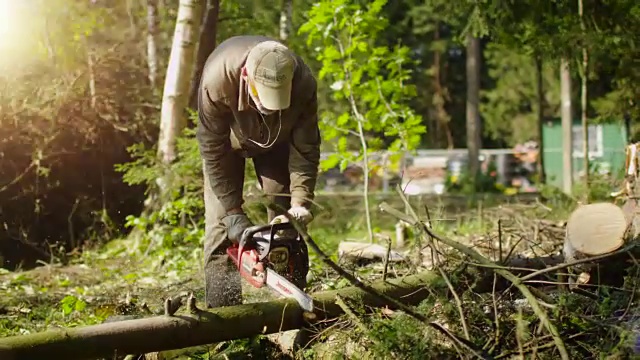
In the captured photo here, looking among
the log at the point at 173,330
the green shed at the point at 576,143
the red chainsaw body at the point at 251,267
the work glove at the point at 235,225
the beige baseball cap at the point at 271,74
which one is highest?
the beige baseball cap at the point at 271,74

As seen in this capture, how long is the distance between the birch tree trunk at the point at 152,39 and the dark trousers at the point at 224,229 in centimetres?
532

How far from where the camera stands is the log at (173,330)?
3.28 meters

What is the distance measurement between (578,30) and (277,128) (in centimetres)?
568

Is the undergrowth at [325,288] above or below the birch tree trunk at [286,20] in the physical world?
below

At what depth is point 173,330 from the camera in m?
3.55

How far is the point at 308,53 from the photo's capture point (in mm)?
11570

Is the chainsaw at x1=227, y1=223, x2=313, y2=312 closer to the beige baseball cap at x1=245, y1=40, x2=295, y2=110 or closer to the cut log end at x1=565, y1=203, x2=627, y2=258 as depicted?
the beige baseball cap at x1=245, y1=40, x2=295, y2=110

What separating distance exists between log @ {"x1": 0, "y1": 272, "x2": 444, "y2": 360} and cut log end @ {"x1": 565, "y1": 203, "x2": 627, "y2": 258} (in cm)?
101

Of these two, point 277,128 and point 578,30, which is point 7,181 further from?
point 578,30

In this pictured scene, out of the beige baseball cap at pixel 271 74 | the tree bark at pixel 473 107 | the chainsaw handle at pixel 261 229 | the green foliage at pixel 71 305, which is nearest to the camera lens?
the chainsaw handle at pixel 261 229

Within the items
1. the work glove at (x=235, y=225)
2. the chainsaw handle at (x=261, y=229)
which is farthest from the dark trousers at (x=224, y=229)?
the chainsaw handle at (x=261, y=229)

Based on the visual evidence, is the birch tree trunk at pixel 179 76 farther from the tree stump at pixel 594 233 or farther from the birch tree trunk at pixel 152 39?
the tree stump at pixel 594 233

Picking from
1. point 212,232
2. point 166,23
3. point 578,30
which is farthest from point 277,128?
point 166,23

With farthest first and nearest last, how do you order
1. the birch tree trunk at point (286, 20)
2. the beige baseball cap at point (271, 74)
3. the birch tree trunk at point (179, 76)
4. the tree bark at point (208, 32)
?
1. the birch tree trunk at point (286, 20)
2. the tree bark at point (208, 32)
3. the birch tree trunk at point (179, 76)
4. the beige baseball cap at point (271, 74)
